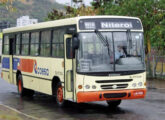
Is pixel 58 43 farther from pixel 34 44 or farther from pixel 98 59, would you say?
pixel 34 44

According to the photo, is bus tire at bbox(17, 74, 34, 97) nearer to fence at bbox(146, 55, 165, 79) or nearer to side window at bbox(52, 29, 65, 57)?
side window at bbox(52, 29, 65, 57)

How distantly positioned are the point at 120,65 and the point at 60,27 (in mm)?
2710

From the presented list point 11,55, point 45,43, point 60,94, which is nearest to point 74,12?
point 11,55

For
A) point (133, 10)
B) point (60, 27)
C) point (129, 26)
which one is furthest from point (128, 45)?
point (133, 10)

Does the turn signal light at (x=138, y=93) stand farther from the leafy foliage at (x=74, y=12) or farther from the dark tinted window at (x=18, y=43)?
the leafy foliage at (x=74, y=12)

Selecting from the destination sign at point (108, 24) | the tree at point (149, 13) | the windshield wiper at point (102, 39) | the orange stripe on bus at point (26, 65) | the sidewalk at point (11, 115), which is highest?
the tree at point (149, 13)

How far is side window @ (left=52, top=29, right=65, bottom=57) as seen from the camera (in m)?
→ 15.2

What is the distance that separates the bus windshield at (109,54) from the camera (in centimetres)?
1369

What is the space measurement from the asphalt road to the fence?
11.8 meters

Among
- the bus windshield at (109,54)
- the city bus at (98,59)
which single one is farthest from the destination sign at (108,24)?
the bus windshield at (109,54)

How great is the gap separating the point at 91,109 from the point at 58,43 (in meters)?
2.45

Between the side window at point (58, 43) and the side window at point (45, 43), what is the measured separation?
0.60m

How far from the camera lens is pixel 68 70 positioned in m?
14.4

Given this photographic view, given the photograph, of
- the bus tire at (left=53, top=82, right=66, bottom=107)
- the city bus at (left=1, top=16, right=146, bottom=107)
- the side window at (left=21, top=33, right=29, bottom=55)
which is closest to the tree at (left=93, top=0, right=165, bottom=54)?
the side window at (left=21, top=33, right=29, bottom=55)
